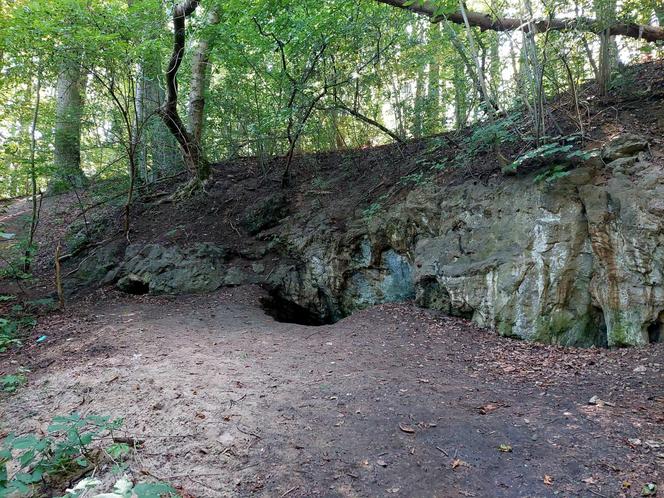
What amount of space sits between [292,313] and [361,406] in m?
4.86

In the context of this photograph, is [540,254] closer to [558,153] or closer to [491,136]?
[558,153]

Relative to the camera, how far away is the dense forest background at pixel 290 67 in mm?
5961

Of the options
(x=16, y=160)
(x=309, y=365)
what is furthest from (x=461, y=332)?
(x=16, y=160)

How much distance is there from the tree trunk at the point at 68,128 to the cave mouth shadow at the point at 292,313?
5154 millimetres

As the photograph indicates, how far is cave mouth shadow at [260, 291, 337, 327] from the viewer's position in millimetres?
8047

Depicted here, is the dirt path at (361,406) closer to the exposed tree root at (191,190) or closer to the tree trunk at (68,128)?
the exposed tree root at (191,190)

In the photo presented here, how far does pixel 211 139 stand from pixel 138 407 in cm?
880

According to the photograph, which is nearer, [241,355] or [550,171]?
[241,355]

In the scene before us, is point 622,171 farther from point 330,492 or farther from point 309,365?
point 330,492

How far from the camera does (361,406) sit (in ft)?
11.5

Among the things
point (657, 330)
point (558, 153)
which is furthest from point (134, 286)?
point (657, 330)

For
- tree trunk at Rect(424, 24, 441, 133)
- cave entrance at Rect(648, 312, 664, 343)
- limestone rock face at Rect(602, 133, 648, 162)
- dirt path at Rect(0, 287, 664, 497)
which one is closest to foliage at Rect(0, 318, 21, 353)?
dirt path at Rect(0, 287, 664, 497)

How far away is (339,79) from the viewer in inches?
336

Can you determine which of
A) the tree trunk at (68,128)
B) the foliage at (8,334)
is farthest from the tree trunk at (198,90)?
the foliage at (8,334)
